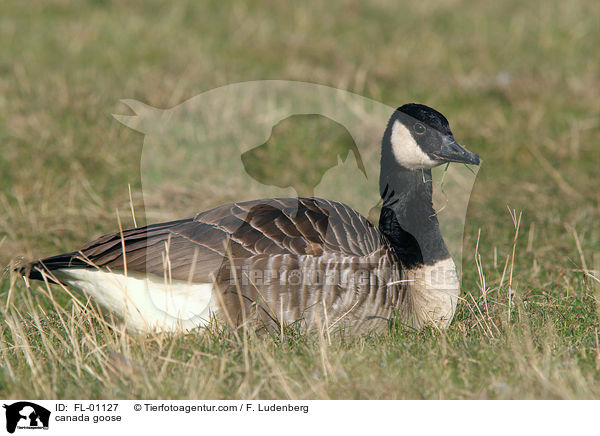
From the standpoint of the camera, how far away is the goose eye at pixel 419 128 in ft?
15.3

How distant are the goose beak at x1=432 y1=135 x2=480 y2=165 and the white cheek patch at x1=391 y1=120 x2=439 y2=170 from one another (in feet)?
0.31

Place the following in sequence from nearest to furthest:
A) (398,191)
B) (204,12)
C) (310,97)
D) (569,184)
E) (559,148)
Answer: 1. (398,191)
2. (569,184)
3. (559,148)
4. (310,97)
5. (204,12)

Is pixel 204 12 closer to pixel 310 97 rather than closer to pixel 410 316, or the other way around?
pixel 310 97

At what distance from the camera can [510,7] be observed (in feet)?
41.2

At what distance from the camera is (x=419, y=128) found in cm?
467

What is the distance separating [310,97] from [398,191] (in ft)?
14.2

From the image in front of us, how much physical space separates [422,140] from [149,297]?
6.49 ft

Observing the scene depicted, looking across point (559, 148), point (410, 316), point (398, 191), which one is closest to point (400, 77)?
point (559, 148)

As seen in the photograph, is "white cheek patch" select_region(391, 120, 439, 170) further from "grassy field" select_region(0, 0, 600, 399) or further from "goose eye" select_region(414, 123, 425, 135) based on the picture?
"grassy field" select_region(0, 0, 600, 399)

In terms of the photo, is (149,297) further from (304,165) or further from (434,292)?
(304,165)

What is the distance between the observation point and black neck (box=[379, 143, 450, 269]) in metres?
4.67

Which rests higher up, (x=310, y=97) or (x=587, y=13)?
(x=587, y=13)
